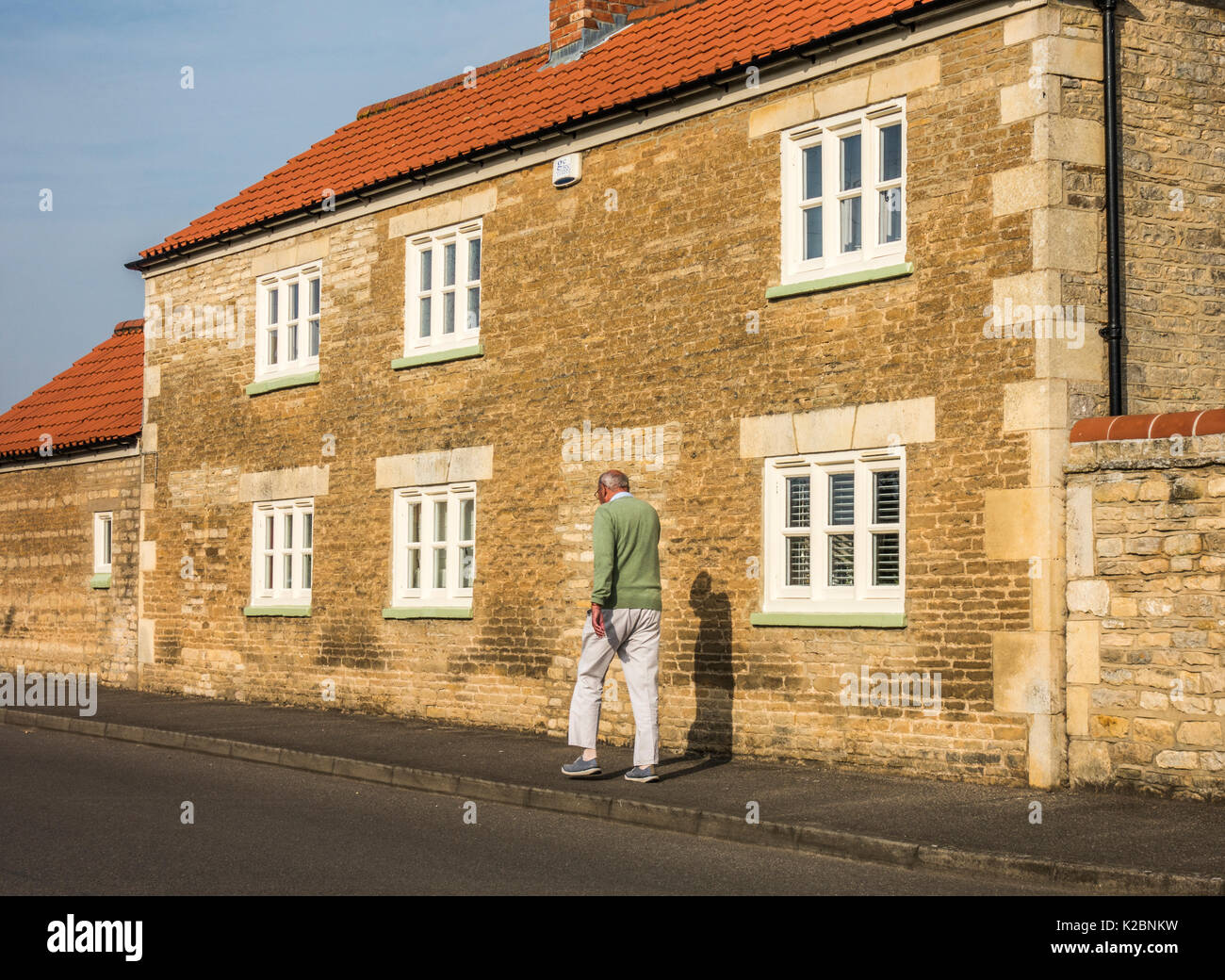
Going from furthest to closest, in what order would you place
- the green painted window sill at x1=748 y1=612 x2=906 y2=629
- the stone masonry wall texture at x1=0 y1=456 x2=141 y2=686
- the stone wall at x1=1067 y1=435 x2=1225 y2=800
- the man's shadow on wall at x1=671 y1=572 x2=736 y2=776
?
the stone masonry wall texture at x1=0 y1=456 x2=141 y2=686 < the man's shadow on wall at x1=671 y1=572 x2=736 y2=776 < the green painted window sill at x1=748 y1=612 x2=906 y2=629 < the stone wall at x1=1067 y1=435 x2=1225 y2=800

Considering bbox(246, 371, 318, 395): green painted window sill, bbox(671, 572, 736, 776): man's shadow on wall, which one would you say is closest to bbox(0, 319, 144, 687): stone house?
bbox(246, 371, 318, 395): green painted window sill

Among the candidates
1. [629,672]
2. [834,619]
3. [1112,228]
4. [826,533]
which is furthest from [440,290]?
[1112,228]

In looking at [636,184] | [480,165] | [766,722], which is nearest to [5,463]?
[480,165]

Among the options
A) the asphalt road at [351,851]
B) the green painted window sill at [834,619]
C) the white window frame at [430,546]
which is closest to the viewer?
the asphalt road at [351,851]

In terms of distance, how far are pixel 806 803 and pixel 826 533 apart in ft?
9.93

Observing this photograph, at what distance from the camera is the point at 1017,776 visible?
10.9 metres

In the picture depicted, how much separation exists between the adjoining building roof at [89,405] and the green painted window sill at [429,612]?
6775mm

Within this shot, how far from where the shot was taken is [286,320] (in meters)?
19.0

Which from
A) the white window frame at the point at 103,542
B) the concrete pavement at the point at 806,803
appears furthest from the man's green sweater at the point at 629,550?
the white window frame at the point at 103,542

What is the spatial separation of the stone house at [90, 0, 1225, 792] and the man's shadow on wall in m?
0.03

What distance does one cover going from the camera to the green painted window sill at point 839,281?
39.4ft

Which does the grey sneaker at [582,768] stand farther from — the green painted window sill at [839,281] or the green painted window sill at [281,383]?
the green painted window sill at [281,383]

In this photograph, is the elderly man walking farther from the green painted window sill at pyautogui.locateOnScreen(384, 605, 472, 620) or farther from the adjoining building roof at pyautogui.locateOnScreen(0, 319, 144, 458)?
the adjoining building roof at pyautogui.locateOnScreen(0, 319, 144, 458)

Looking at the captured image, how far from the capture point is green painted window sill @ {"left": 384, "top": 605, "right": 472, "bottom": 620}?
16.0 meters
